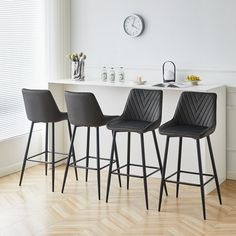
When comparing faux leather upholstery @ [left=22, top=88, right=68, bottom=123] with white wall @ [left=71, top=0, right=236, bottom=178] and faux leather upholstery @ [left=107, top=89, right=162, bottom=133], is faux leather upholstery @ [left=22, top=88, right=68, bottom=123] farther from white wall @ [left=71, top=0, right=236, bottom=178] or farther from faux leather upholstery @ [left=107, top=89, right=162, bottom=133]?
white wall @ [left=71, top=0, right=236, bottom=178]

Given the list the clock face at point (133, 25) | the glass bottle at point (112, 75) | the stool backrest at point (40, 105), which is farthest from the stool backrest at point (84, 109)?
the clock face at point (133, 25)

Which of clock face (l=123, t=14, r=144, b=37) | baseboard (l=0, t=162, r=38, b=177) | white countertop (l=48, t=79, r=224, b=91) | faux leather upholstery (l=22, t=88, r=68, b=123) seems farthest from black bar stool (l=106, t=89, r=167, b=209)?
baseboard (l=0, t=162, r=38, b=177)

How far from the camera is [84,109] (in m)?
5.18

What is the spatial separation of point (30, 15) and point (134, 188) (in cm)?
242

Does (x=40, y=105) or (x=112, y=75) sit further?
(x=112, y=75)

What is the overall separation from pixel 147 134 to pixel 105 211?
135cm

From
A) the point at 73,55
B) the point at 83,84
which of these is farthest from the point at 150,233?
the point at 73,55

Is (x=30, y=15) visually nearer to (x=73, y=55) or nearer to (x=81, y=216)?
(x=73, y=55)

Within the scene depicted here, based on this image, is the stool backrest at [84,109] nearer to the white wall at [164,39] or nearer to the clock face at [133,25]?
the white wall at [164,39]

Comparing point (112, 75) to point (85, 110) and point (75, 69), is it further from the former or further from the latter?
point (85, 110)

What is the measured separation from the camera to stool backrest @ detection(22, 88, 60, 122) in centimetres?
545

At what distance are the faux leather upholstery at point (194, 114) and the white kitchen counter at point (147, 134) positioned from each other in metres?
0.20

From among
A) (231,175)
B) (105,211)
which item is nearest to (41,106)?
(105,211)

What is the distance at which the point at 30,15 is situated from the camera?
632cm
